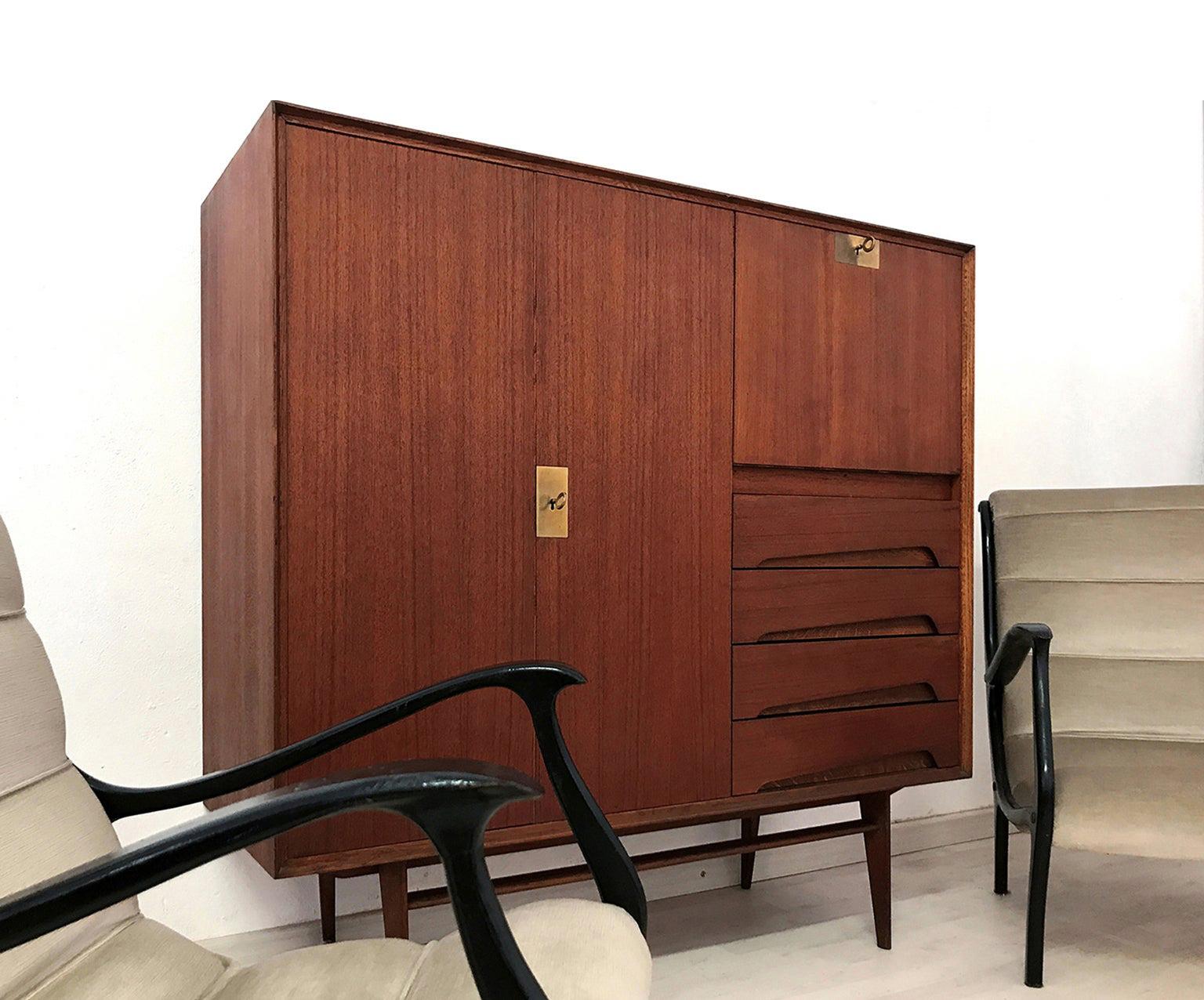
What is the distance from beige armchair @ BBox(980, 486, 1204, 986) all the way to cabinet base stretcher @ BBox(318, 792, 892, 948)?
251 mm

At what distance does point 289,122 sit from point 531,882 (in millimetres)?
1160

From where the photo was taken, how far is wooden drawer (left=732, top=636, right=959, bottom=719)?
1.71 metres

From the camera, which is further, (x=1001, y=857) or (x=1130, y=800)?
A: (x=1001, y=857)

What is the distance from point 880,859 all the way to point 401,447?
1193 mm

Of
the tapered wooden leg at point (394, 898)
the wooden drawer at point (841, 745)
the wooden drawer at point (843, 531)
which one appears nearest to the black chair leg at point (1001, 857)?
the wooden drawer at point (841, 745)

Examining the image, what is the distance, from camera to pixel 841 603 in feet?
5.92

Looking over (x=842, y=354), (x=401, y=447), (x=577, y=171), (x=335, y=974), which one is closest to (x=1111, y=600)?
(x=842, y=354)

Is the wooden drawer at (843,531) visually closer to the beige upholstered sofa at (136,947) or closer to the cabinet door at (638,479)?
the cabinet door at (638,479)

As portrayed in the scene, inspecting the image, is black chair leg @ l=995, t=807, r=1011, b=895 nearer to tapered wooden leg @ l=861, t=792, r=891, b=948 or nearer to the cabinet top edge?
tapered wooden leg @ l=861, t=792, r=891, b=948

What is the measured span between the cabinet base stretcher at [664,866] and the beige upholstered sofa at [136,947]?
442mm

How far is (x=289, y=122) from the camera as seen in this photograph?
4.40ft

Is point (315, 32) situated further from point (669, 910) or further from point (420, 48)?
point (669, 910)

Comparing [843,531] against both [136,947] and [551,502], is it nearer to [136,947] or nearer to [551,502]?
[551,502]

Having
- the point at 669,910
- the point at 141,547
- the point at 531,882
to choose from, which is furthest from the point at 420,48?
the point at 669,910
